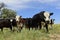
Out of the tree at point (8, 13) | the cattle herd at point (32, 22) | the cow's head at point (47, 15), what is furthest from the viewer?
the tree at point (8, 13)

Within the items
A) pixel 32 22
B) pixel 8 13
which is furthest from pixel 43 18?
pixel 8 13

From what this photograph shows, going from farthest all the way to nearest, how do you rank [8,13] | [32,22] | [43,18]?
[8,13] < [32,22] < [43,18]

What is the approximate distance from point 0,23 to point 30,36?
25.6ft

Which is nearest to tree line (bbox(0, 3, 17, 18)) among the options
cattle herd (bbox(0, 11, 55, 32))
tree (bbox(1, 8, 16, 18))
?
tree (bbox(1, 8, 16, 18))

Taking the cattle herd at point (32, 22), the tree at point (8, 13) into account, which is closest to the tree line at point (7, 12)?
the tree at point (8, 13)

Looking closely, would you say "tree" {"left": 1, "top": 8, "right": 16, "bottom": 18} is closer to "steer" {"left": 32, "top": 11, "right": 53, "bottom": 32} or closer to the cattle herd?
the cattle herd

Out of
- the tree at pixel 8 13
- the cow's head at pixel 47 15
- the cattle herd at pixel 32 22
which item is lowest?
the tree at pixel 8 13

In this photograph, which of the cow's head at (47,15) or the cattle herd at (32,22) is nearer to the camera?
the cow's head at (47,15)

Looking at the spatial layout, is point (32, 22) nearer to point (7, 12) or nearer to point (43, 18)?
point (43, 18)

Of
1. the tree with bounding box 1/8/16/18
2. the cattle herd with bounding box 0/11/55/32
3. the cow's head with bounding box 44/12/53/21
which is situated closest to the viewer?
the cow's head with bounding box 44/12/53/21

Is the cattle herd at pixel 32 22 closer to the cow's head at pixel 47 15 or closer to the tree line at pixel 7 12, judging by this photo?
the cow's head at pixel 47 15

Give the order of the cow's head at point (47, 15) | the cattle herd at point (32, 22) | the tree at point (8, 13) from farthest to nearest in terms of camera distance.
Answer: the tree at point (8, 13) < the cattle herd at point (32, 22) < the cow's head at point (47, 15)

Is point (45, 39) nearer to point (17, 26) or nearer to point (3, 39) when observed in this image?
point (3, 39)

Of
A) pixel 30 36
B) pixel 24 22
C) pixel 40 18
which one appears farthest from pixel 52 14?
pixel 30 36
